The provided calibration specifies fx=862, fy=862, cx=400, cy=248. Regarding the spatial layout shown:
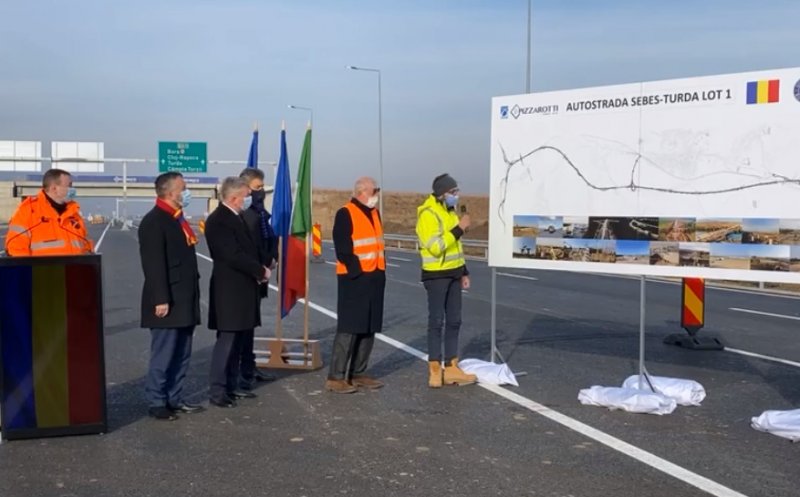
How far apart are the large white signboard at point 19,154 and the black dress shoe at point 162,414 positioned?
51651 mm

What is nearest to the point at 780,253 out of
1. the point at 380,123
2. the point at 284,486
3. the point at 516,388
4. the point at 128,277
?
the point at 516,388

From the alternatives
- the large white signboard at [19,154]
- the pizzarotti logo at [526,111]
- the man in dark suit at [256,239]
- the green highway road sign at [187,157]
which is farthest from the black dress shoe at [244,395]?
the large white signboard at [19,154]

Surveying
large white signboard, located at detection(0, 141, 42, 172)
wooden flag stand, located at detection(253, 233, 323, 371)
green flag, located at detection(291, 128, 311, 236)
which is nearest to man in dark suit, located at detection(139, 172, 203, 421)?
wooden flag stand, located at detection(253, 233, 323, 371)

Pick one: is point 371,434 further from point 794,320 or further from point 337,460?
point 794,320

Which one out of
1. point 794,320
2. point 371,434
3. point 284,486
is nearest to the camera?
point 284,486

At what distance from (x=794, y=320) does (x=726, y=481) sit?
10.9 meters

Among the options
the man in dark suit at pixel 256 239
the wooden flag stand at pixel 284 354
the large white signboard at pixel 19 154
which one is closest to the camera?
the man in dark suit at pixel 256 239

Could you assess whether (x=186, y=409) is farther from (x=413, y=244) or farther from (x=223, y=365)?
(x=413, y=244)

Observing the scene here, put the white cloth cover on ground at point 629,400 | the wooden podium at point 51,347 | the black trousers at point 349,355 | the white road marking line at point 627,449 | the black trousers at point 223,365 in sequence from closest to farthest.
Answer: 1. the white road marking line at point 627,449
2. the wooden podium at point 51,347
3. the white cloth cover on ground at point 629,400
4. the black trousers at point 223,365
5. the black trousers at point 349,355

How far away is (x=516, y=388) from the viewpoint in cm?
853

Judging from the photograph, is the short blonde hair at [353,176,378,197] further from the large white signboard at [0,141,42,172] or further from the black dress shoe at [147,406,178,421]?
the large white signboard at [0,141,42,172]

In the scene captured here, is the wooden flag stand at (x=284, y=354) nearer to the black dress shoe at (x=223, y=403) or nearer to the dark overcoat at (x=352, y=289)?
the dark overcoat at (x=352, y=289)

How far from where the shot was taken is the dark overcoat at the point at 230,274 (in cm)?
770

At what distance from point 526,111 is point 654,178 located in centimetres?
159
